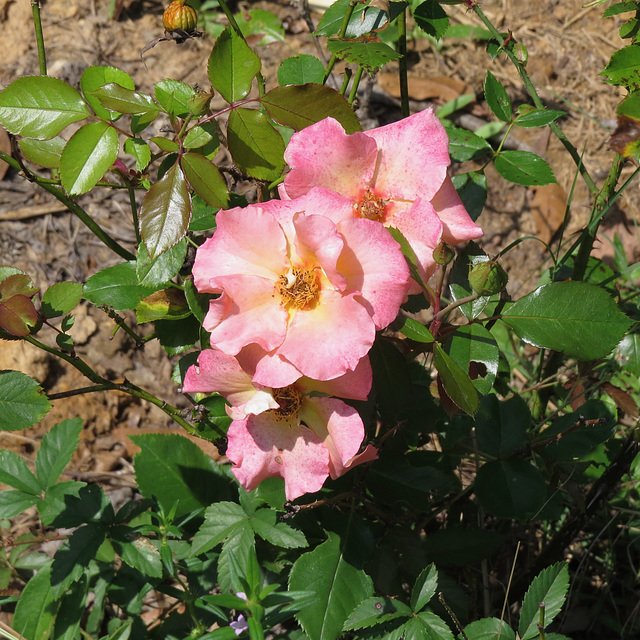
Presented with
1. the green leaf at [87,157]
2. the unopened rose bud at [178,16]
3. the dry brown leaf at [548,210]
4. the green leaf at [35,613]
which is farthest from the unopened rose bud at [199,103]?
the dry brown leaf at [548,210]

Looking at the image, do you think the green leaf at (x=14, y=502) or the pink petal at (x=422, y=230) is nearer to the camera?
the pink petal at (x=422, y=230)

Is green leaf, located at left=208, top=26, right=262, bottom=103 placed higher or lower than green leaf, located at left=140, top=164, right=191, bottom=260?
higher

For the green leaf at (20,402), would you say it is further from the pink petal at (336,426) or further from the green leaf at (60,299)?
the pink petal at (336,426)

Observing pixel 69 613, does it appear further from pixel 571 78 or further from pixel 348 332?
pixel 571 78

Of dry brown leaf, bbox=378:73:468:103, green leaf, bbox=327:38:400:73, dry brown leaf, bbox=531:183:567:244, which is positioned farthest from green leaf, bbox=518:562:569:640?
dry brown leaf, bbox=378:73:468:103

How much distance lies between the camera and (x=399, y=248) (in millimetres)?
910

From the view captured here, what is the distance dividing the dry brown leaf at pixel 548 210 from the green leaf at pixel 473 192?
177 cm

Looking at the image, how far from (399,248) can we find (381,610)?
2.42 ft

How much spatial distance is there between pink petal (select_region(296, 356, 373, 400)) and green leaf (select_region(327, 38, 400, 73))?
556 millimetres

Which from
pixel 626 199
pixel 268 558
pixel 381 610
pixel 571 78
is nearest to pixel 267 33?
pixel 571 78

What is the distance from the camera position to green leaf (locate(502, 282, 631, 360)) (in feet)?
3.54

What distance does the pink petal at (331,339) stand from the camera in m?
0.88

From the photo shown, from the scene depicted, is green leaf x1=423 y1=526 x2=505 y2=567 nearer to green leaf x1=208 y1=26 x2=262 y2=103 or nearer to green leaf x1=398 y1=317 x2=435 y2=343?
green leaf x1=398 y1=317 x2=435 y2=343

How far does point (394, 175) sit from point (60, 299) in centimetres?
71
